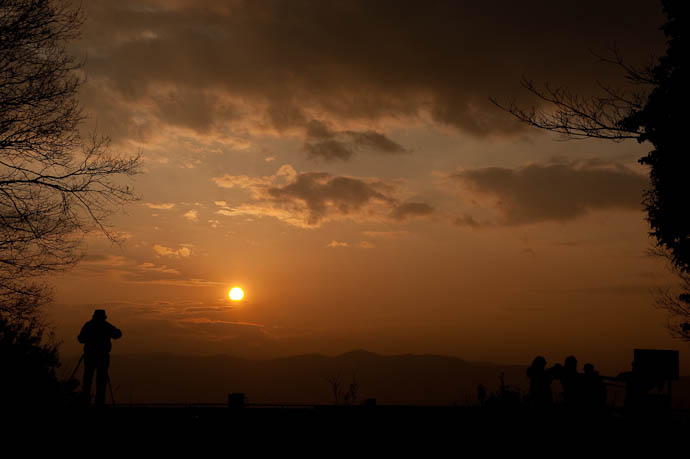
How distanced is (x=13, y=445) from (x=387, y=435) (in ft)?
19.9

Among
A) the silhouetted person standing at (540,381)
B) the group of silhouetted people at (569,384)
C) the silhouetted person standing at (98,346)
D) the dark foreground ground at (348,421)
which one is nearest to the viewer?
the dark foreground ground at (348,421)

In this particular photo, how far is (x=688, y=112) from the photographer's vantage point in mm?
19500

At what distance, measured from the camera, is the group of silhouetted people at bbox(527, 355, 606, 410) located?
1515 cm

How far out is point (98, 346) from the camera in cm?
1466

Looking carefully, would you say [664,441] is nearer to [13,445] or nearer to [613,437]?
[613,437]

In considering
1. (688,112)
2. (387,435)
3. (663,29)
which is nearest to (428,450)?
(387,435)

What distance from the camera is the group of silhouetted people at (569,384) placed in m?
15.1

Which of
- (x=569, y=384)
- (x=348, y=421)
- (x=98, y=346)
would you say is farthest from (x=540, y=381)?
(x=98, y=346)

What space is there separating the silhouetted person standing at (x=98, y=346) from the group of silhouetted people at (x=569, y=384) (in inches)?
373

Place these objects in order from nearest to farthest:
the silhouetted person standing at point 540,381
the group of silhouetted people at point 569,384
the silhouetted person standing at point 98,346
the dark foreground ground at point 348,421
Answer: the dark foreground ground at point 348,421, the silhouetted person standing at point 98,346, the group of silhouetted people at point 569,384, the silhouetted person standing at point 540,381

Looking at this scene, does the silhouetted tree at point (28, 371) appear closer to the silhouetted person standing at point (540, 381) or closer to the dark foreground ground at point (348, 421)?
the dark foreground ground at point (348, 421)

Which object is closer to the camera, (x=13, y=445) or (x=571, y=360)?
(x=13, y=445)

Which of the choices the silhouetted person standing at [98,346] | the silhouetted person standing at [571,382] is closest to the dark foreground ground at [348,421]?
the silhouetted person standing at [571,382]

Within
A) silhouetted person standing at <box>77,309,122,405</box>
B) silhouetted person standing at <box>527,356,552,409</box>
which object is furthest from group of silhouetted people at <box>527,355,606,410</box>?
silhouetted person standing at <box>77,309,122,405</box>
